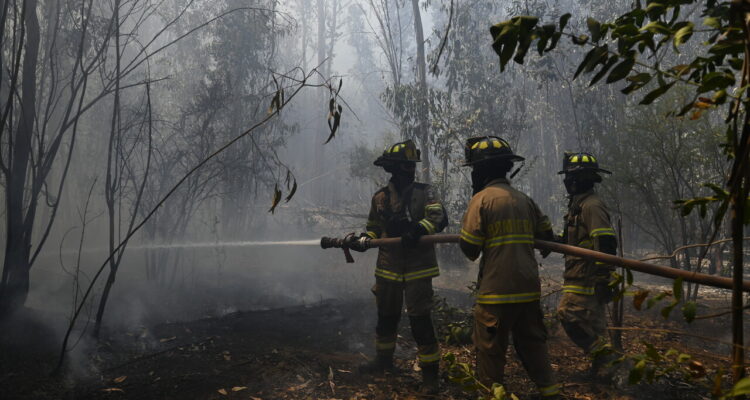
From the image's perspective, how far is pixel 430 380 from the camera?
12.1 ft

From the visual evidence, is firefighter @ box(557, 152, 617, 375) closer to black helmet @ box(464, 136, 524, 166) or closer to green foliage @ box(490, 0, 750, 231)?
black helmet @ box(464, 136, 524, 166)

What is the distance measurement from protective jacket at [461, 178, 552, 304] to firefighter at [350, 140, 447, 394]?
0.77 m

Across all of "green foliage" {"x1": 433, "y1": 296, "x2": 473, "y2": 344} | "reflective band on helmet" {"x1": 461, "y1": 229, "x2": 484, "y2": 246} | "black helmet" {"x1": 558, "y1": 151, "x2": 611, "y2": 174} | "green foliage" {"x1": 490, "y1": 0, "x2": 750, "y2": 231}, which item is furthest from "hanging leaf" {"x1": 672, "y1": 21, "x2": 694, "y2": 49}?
"green foliage" {"x1": 433, "y1": 296, "x2": 473, "y2": 344}

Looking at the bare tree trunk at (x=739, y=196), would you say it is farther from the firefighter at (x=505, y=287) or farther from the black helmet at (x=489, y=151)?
the black helmet at (x=489, y=151)

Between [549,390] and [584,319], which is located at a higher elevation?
[584,319]

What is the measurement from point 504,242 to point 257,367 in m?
2.58

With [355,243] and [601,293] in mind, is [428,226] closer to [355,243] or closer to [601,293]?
[355,243]

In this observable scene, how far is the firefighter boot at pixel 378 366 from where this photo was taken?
4.07 metres

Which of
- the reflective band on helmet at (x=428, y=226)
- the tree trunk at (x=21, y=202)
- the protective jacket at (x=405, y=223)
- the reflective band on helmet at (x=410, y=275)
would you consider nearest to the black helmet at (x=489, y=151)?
the reflective band on helmet at (x=428, y=226)

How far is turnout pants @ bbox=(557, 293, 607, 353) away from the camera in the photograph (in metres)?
3.79

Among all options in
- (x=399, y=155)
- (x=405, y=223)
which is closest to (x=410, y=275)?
(x=405, y=223)

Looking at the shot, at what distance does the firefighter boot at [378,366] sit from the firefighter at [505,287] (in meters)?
1.38

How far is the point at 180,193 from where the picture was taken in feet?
33.3

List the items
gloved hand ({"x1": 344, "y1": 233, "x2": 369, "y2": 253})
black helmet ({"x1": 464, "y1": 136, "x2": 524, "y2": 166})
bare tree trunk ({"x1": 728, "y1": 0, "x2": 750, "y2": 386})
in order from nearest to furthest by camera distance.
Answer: bare tree trunk ({"x1": 728, "y1": 0, "x2": 750, "y2": 386})
black helmet ({"x1": 464, "y1": 136, "x2": 524, "y2": 166})
gloved hand ({"x1": 344, "y1": 233, "x2": 369, "y2": 253})
